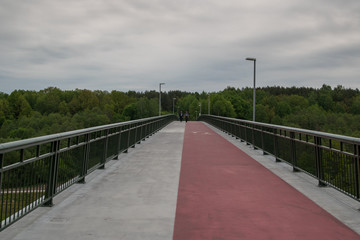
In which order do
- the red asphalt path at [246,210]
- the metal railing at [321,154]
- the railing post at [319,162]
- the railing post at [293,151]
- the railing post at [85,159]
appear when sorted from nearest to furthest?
the red asphalt path at [246,210], the metal railing at [321,154], the railing post at [319,162], the railing post at [85,159], the railing post at [293,151]

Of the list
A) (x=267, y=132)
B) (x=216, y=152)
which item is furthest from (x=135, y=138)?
(x=267, y=132)

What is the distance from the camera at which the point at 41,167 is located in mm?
5031

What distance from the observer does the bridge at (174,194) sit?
4.25 meters

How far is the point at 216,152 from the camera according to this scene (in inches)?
481

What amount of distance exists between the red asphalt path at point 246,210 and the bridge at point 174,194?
0.5 inches

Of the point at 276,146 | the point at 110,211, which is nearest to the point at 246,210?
the point at 110,211

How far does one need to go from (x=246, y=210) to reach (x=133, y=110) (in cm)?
13938

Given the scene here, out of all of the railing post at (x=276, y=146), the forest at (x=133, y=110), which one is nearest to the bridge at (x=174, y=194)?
the railing post at (x=276, y=146)

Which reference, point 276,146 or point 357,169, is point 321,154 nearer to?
point 357,169

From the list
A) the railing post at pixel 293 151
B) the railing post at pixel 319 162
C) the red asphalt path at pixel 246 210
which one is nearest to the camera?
the red asphalt path at pixel 246 210

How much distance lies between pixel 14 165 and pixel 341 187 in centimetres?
500

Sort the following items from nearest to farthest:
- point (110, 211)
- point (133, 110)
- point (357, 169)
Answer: point (110, 211) → point (357, 169) → point (133, 110)

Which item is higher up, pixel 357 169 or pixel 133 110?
pixel 133 110

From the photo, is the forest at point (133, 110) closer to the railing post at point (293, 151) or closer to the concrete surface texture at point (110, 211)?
the railing post at point (293, 151)
